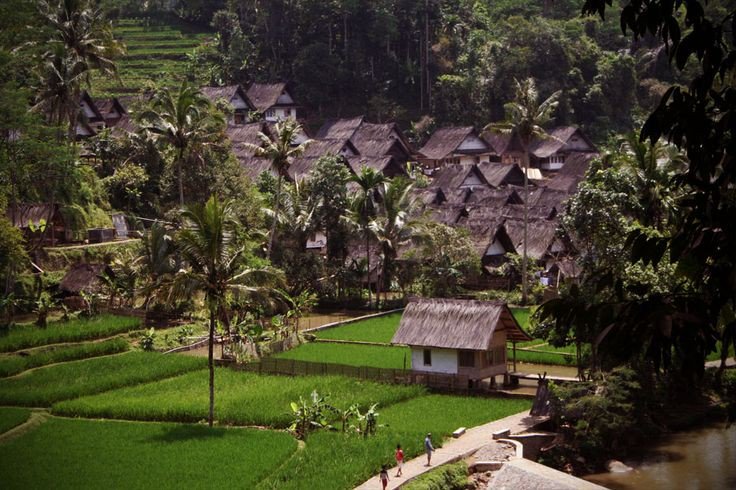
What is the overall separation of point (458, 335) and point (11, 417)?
12406 mm

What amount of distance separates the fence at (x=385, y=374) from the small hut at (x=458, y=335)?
0.83 feet

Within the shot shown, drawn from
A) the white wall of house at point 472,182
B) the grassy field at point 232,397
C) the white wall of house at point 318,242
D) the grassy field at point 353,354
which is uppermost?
the white wall of house at point 472,182

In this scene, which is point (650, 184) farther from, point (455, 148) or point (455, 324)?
point (455, 148)

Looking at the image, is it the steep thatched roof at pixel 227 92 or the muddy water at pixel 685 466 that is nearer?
the muddy water at pixel 685 466

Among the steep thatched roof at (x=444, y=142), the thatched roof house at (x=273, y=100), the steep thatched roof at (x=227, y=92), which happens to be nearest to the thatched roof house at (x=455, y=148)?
the steep thatched roof at (x=444, y=142)

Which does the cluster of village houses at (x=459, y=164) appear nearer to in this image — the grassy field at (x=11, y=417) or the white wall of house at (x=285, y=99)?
the white wall of house at (x=285, y=99)

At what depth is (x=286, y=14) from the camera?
257ft

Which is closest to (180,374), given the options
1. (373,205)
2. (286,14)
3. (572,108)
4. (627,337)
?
(373,205)

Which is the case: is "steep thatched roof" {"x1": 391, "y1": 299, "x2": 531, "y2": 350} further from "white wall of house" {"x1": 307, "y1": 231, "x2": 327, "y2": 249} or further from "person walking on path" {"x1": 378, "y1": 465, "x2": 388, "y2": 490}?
"white wall of house" {"x1": 307, "y1": 231, "x2": 327, "y2": 249}

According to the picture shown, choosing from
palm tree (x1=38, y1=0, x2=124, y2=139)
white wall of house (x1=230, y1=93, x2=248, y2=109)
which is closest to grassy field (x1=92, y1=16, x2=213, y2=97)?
white wall of house (x1=230, y1=93, x2=248, y2=109)

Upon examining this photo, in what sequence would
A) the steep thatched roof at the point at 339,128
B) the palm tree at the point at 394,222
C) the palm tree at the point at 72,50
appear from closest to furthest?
the palm tree at the point at 394,222 < the palm tree at the point at 72,50 < the steep thatched roof at the point at 339,128

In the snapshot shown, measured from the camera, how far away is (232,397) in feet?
98.8

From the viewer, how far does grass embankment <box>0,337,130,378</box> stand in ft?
108

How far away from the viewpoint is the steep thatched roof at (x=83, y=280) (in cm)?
4106
